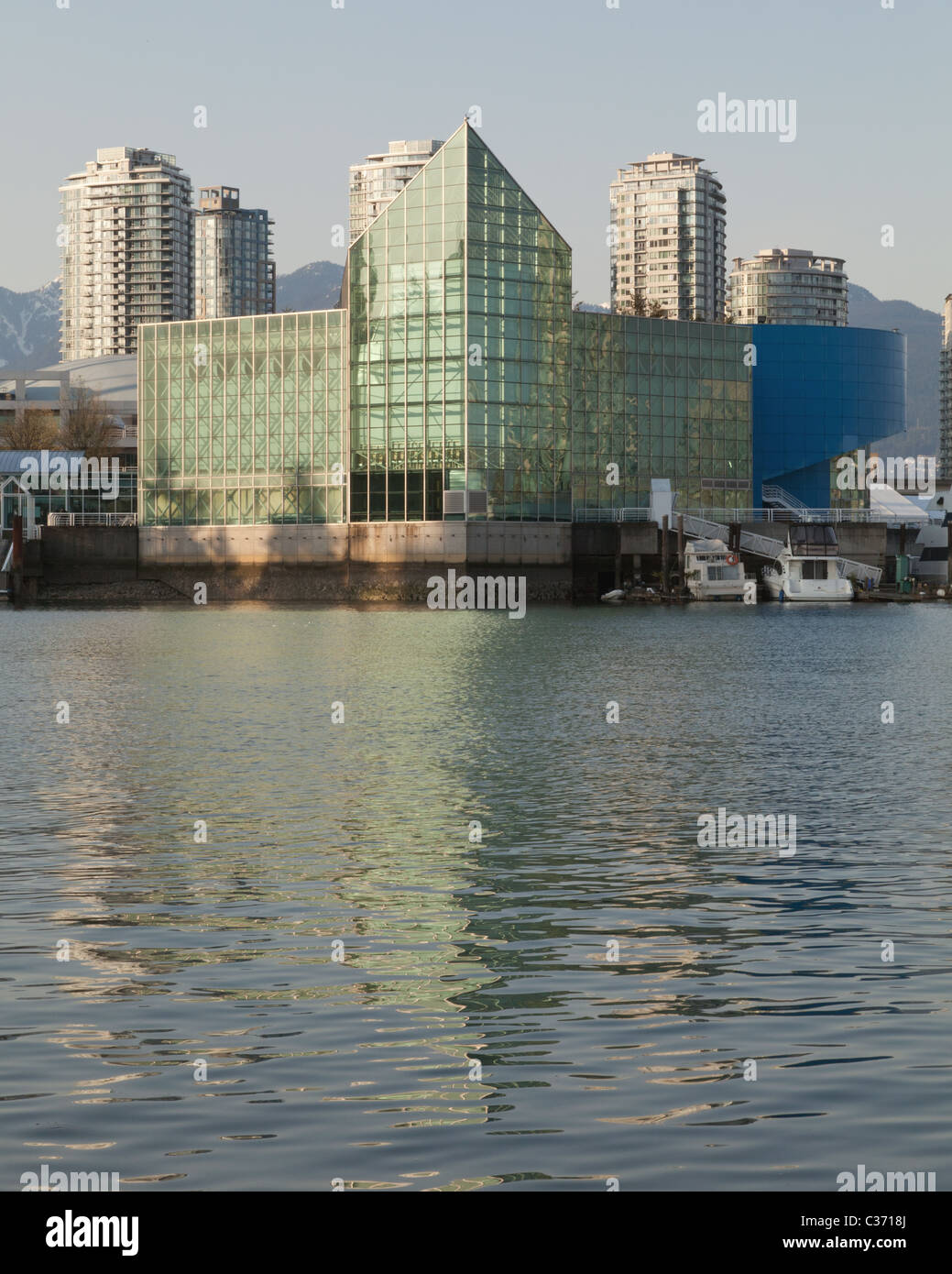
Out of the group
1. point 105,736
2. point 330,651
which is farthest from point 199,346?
point 105,736

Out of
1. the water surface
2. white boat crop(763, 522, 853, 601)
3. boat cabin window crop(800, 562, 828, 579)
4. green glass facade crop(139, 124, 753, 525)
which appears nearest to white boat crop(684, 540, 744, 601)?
white boat crop(763, 522, 853, 601)

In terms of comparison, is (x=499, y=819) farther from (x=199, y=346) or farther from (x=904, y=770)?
(x=199, y=346)

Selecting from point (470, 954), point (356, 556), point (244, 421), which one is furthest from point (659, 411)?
point (470, 954)

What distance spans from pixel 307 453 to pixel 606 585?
2942cm

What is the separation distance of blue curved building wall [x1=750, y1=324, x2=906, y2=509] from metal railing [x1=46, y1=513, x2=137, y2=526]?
6289cm

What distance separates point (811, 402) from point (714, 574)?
46.9m

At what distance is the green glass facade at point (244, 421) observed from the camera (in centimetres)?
15238

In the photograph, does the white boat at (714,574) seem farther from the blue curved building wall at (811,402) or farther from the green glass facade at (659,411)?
the blue curved building wall at (811,402)

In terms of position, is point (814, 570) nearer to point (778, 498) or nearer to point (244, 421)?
point (778, 498)

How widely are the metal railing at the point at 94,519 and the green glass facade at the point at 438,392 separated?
9.27ft

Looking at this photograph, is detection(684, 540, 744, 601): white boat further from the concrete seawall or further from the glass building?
the glass building

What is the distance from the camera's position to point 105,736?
134ft

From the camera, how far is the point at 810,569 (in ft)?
454
